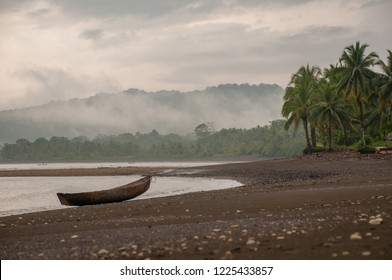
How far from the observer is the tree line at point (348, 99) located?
63250 mm

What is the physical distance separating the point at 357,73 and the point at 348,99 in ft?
15.6

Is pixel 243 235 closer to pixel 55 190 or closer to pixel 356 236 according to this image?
pixel 356 236

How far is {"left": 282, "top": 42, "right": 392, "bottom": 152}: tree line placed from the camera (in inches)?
2490

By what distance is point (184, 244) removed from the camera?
34.8 feet

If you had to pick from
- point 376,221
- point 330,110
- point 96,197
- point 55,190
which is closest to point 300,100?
point 330,110

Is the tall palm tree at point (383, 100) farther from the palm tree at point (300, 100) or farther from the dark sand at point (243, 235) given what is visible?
the dark sand at point (243, 235)

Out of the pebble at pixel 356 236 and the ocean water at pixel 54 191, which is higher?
the pebble at pixel 356 236

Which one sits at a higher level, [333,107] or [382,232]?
[333,107]

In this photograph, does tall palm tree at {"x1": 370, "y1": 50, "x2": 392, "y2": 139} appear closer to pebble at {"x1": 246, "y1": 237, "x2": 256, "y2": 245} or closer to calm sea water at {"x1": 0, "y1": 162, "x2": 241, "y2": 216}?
calm sea water at {"x1": 0, "y1": 162, "x2": 241, "y2": 216}

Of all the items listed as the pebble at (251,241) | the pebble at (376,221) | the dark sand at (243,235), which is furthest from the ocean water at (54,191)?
the pebble at (376,221)

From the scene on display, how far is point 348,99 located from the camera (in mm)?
66812

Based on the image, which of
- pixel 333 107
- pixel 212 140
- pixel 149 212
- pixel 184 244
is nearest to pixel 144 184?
pixel 149 212

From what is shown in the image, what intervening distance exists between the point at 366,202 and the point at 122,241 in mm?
8456

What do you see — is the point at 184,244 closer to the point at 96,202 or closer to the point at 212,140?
the point at 96,202
